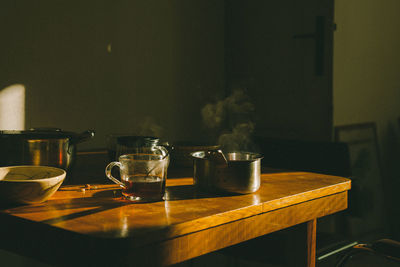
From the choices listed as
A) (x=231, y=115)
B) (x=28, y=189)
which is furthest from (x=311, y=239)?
(x=231, y=115)

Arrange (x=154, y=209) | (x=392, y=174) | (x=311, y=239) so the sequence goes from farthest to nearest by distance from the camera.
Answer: (x=392, y=174) < (x=311, y=239) < (x=154, y=209)

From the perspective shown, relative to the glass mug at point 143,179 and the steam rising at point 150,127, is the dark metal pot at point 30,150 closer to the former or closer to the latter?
the glass mug at point 143,179

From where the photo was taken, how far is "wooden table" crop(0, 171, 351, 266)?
31.1 inches

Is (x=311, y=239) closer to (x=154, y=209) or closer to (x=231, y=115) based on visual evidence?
(x=154, y=209)

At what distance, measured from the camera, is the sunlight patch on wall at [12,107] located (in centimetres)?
215

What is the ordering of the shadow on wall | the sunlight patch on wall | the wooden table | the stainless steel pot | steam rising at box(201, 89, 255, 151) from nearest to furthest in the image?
the wooden table < the stainless steel pot < the sunlight patch on wall < steam rising at box(201, 89, 255, 151) < the shadow on wall

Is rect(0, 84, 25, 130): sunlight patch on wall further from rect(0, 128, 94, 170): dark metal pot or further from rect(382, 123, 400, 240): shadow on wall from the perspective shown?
rect(382, 123, 400, 240): shadow on wall

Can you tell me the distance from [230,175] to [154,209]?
0.75ft

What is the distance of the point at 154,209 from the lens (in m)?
0.97

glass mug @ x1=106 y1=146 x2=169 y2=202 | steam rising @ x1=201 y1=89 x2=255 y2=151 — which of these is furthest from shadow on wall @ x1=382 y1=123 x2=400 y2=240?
glass mug @ x1=106 y1=146 x2=169 y2=202

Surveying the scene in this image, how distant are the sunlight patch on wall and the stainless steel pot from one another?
139 cm

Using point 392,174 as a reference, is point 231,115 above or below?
above

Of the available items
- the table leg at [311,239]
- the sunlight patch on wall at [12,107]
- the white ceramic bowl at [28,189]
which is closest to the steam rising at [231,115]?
the sunlight patch on wall at [12,107]

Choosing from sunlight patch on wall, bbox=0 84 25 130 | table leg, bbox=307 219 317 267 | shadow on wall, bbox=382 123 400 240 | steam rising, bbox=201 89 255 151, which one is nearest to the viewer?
table leg, bbox=307 219 317 267
